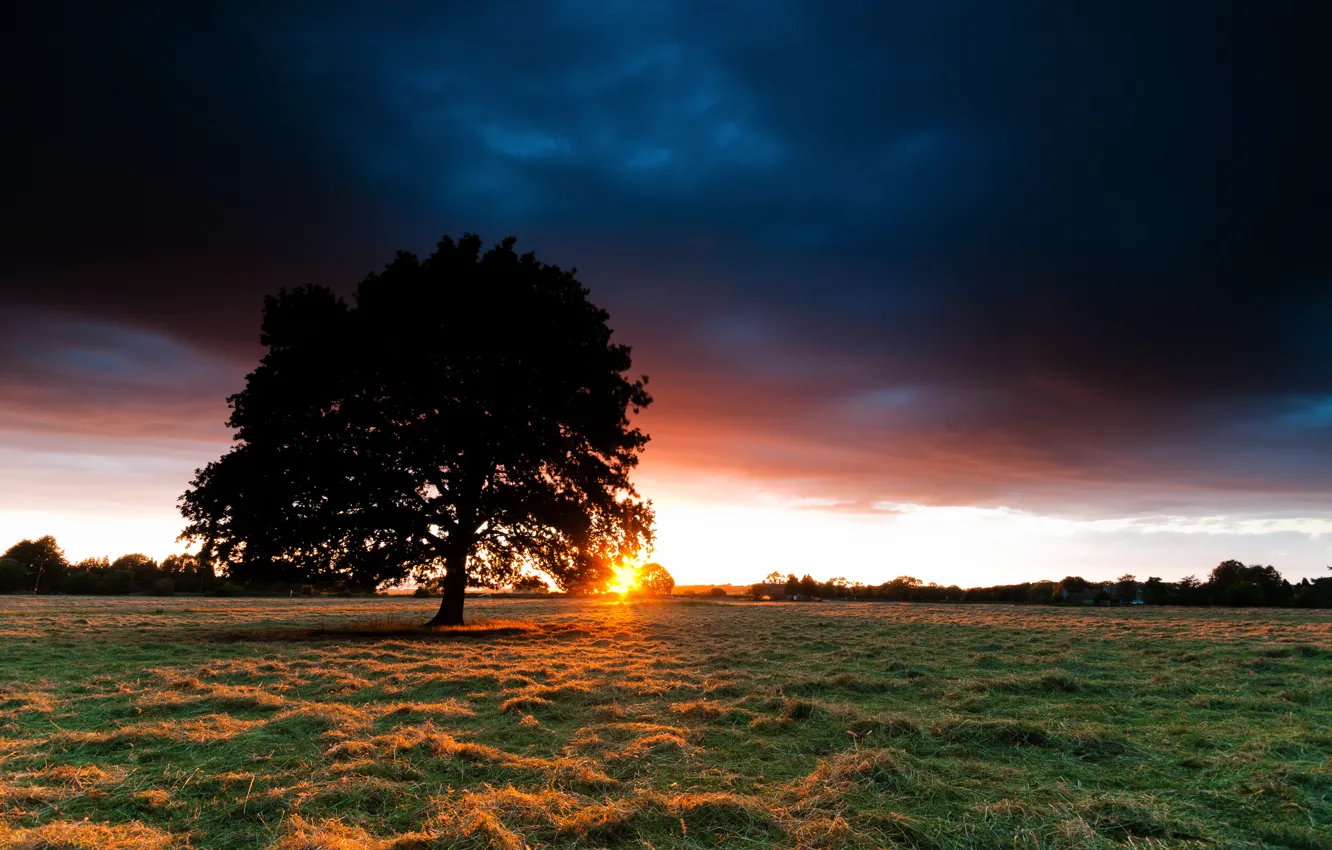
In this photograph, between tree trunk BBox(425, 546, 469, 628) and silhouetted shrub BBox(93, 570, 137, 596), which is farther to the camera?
silhouetted shrub BBox(93, 570, 137, 596)

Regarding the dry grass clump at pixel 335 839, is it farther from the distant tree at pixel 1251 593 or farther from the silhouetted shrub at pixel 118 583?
the silhouetted shrub at pixel 118 583

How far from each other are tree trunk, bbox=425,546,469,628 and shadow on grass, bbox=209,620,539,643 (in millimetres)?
468

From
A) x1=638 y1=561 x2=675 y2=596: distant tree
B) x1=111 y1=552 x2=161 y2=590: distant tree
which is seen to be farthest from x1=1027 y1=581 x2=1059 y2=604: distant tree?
x1=111 y1=552 x2=161 y2=590: distant tree

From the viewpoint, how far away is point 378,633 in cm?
1998

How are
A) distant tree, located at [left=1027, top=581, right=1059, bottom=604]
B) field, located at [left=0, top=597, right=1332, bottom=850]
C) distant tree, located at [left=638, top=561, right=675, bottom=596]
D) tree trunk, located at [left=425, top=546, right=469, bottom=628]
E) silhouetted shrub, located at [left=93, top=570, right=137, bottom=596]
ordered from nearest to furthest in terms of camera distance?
field, located at [left=0, top=597, right=1332, bottom=850], tree trunk, located at [left=425, top=546, right=469, bottom=628], distant tree, located at [left=1027, top=581, right=1059, bottom=604], silhouetted shrub, located at [left=93, top=570, right=137, bottom=596], distant tree, located at [left=638, top=561, right=675, bottom=596]

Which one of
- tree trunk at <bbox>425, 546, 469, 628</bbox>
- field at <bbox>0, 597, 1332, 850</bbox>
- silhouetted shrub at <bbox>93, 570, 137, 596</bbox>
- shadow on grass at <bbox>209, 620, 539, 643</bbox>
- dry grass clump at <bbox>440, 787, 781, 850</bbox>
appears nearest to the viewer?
dry grass clump at <bbox>440, 787, 781, 850</bbox>

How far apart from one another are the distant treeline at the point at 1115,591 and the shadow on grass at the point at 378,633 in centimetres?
6754

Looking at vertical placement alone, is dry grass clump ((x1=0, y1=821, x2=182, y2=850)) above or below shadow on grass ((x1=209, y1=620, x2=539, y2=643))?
above

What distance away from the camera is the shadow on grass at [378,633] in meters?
18.1

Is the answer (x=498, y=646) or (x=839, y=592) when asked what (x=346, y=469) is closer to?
(x=498, y=646)

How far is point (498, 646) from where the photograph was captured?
16844mm

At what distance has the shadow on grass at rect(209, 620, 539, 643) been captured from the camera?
711 inches

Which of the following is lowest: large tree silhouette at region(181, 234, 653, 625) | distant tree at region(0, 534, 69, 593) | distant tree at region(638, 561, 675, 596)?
distant tree at region(638, 561, 675, 596)

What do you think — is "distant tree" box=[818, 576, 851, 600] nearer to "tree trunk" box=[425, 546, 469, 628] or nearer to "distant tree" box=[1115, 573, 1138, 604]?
"distant tree" box=[1115, 573, 1138, 604]
